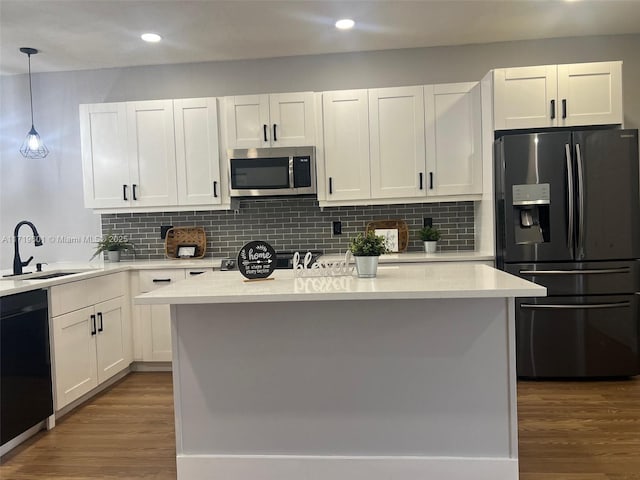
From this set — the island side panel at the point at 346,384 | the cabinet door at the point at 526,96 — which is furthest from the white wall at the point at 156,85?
the island side panel at the point at 346,384

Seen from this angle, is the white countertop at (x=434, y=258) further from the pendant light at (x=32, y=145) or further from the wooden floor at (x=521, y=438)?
the pendant light at (x=32, y=145)

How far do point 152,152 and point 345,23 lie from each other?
1.90 m

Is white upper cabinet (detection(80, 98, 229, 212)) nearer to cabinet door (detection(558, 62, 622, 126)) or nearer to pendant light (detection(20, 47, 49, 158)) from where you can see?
pendant light (detection(20, 47, 49, 158))

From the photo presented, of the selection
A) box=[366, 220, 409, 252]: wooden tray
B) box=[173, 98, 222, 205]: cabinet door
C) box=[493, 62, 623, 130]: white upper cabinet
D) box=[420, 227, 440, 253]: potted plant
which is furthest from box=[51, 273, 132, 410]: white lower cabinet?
box=[493, 62, 623, 130]: white upper cabinet

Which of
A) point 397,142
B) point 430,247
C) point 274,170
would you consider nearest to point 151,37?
point 274,170

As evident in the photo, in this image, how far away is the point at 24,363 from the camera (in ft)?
9.17

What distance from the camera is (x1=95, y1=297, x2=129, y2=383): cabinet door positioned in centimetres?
361

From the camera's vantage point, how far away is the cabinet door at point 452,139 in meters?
3.98

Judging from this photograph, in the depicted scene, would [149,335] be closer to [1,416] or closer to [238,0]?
[1,416]

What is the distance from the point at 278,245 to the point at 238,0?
206cm

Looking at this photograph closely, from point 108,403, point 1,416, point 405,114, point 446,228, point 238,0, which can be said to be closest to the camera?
point 1,416

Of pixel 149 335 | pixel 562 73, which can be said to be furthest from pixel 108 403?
pixel 562 73

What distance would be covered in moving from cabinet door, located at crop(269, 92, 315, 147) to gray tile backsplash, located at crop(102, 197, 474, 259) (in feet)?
1.64

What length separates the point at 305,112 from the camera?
4.08 meters
